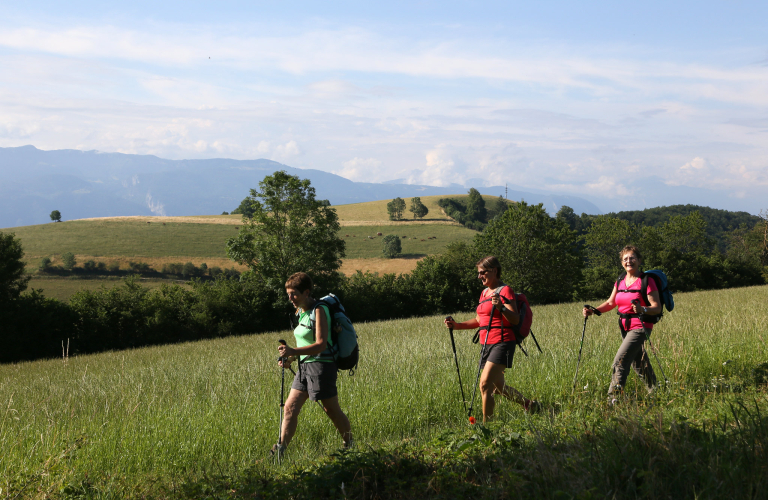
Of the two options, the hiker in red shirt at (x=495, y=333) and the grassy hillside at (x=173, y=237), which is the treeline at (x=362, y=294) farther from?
the grassy hillside at (x=173, y=237)

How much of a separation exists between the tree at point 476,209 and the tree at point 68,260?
79621mm

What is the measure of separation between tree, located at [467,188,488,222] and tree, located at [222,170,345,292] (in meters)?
84.9

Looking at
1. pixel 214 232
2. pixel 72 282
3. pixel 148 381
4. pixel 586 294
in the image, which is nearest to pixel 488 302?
pixel 148 381

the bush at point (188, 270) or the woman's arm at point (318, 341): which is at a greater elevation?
the woman's arm at point (318, 341)

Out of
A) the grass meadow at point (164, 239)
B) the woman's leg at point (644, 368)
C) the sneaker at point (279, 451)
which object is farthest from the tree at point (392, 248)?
the sneaker at point (279, 451)

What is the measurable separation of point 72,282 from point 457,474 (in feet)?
246

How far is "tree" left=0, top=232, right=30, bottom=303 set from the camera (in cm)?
3092

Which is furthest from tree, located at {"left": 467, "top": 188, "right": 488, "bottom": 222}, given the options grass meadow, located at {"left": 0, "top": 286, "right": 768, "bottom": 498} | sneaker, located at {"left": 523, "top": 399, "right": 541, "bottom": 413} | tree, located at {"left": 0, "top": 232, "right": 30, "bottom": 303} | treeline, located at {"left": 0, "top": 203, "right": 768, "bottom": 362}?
sneaker, located at {"left": 523, "top": 399, "right": 541, "bottom": 413}

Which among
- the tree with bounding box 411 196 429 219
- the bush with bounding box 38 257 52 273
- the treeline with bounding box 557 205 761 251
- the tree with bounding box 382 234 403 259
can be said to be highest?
the tree with bounding box 411 196 429 219

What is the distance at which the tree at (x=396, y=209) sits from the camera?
115 meters

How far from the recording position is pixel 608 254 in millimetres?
67062

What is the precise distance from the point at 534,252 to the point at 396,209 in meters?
76.6

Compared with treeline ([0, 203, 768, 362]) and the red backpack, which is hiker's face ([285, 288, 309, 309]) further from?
treeline ([0, 203, 768, 362])

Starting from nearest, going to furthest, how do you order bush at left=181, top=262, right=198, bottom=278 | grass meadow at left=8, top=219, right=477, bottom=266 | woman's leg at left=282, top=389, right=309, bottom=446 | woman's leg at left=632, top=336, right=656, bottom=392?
woman's leg at left=282, top=389, right=309, bottom=446, woman's leg at left=632, top=336, right=656, bottom=392, bush at left=181, top=262, right=198, bottom=278, grass meadow at left=8, top=219, right=477, bottom=266
